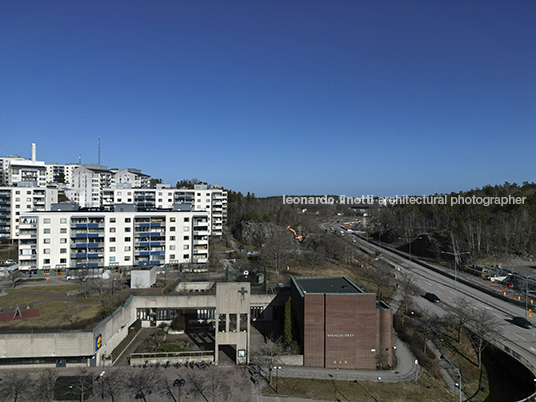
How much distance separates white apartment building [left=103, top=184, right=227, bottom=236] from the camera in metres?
79.8

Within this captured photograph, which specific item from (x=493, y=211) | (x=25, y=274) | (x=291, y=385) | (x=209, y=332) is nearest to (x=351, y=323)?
(x=291, y=385)

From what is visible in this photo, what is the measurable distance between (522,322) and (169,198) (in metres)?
71.2

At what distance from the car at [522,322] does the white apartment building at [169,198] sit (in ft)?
201

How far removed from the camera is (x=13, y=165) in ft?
329

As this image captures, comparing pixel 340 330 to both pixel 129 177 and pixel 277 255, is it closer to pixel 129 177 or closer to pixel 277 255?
pixel 277 255

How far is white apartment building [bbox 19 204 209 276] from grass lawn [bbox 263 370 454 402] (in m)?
34.8

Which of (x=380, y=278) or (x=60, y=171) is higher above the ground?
(x=60, y=171)

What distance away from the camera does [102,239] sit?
171ft

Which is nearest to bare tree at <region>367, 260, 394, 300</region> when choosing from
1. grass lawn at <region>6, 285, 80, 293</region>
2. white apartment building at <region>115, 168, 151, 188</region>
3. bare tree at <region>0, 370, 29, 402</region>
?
bare tree at <region>0, 370, 29, 402</region>

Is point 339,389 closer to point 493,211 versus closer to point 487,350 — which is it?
point 487,350

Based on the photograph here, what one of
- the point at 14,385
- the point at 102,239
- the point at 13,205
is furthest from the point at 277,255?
the point at 13,205

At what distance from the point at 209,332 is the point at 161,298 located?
619 cm

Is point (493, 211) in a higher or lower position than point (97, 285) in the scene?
higher

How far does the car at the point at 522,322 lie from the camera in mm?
36062
